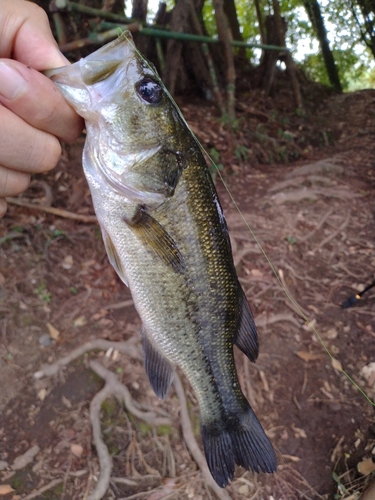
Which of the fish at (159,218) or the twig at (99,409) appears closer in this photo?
the fish at (159,218)

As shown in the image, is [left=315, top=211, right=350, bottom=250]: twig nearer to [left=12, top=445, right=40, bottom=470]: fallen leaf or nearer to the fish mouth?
the fish mouth

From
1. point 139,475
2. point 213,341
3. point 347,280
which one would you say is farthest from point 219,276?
point 347,280

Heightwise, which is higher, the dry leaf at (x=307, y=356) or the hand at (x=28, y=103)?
the hand at (x=28, y=103)

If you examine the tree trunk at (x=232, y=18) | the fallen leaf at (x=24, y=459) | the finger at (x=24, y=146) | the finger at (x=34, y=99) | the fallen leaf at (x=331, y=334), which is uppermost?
the tree trunk at (x=232, y=18)

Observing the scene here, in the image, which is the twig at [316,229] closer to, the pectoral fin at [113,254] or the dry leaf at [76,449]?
the dry leaf at [76,449]

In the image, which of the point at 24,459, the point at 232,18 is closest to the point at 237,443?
the point at 24,459

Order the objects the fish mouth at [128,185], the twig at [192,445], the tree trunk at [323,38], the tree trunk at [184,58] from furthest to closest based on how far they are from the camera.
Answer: the tree trunk at [323,38] → the tree trunk at [184,58] → the twig at [192,445] → the fish mouth at [128,185]

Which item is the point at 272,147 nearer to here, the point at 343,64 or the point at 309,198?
the point at 309,198

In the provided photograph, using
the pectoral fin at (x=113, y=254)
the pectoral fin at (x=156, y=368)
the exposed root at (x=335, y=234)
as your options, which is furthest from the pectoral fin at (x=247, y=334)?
the exposed root at (x=335, y=234)
